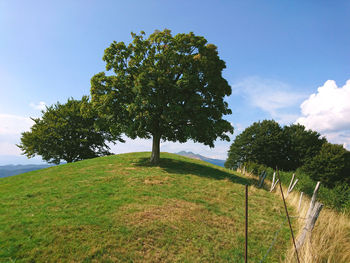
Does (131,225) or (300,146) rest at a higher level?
(300,146)

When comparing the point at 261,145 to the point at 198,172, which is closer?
the point at 198,172

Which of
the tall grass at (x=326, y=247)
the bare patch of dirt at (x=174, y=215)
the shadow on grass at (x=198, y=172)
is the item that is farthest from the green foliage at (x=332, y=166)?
the bare patch of dirt at (x=174, y=215)

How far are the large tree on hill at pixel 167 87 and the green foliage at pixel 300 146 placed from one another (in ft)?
136

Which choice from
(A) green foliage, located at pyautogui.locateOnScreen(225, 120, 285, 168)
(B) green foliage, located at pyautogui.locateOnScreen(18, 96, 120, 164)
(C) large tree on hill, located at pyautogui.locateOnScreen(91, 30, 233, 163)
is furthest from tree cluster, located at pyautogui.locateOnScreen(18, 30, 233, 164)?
(A) green foliage, located at pyautogui.locateOnScreen(225, 120, 285, 168)

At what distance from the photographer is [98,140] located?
38.8 metres

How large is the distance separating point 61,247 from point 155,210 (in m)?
4.26

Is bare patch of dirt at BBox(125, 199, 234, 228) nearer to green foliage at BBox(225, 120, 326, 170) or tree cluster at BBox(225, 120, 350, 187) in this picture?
tree cluster at BBox(225, 120, 350, 187)

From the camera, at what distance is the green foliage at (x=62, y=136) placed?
34.7m

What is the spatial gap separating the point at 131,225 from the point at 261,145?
53.6 metres

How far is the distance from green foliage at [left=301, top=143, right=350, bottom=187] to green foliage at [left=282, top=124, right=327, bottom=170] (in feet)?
15.9

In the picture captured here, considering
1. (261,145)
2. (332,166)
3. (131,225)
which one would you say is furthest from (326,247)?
(261,145)

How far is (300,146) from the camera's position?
161 feet

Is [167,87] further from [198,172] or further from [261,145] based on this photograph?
[261,145]

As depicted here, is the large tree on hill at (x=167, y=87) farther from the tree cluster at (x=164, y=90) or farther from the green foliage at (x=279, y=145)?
the green foliage at (x=279, y=145)
